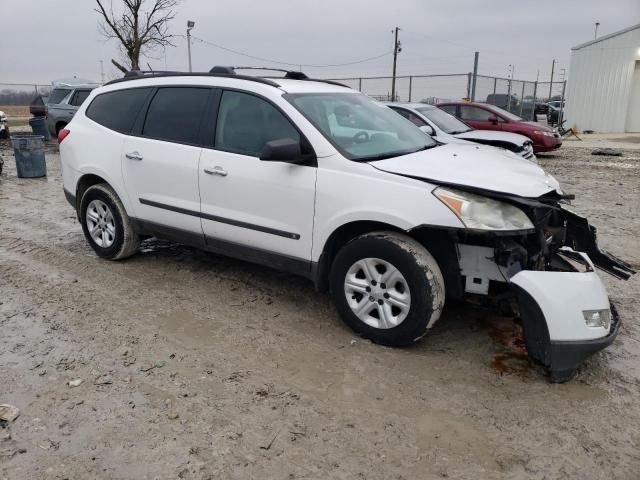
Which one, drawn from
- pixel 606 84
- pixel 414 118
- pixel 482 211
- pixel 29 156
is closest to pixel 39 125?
pixel 29 156

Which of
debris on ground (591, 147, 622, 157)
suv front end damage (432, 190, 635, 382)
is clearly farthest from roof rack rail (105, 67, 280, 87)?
debris on ground (591, 147, 622, 157)

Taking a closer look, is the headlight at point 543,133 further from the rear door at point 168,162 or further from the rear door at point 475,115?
the rear door at point 168,162

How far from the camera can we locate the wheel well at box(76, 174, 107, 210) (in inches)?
211

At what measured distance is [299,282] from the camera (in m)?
4.93

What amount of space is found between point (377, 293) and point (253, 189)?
1229 millimetres

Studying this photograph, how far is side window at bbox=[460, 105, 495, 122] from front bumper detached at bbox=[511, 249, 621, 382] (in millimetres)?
11507

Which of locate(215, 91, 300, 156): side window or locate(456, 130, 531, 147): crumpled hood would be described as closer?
locate(215, 91, 300, 156): side window

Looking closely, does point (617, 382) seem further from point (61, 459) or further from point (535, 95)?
point (535, 95)

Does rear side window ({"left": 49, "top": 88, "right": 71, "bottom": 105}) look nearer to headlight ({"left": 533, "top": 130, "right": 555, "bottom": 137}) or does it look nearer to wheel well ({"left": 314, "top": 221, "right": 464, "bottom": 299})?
headlight ({"left": 533, "top": 130, "right": 555, "bottom": 137})

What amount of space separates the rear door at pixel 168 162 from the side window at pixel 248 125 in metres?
0.22

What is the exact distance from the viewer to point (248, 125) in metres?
4.20

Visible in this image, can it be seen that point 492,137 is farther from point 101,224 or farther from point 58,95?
point 58,95

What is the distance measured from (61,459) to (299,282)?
2649 mm

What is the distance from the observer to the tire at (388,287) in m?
3.40
